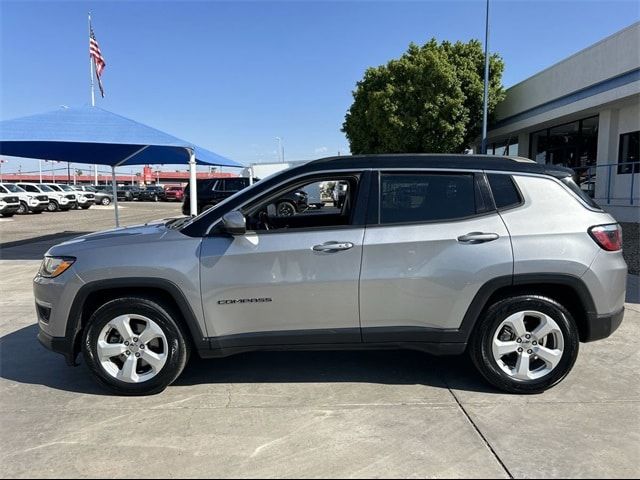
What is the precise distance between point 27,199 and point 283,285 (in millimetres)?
28328

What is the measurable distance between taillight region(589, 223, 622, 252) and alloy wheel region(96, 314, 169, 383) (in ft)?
10.9

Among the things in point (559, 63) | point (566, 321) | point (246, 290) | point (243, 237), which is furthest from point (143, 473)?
point (559, 63)

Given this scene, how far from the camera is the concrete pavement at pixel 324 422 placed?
2.85 metres

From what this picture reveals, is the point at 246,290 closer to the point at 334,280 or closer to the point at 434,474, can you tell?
the point at 334,280

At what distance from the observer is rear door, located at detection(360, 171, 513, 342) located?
3562 millimetres

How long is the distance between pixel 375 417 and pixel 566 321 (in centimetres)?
160

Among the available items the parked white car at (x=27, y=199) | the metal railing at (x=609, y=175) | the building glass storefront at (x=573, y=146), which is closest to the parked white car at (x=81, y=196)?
the parked white car at (x=27, y=199)

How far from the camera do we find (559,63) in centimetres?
1856

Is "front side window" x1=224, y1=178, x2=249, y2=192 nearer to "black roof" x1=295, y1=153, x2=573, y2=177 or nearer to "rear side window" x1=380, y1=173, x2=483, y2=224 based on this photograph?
"black roof" x1=295, y1=153, x2=573, y2=177

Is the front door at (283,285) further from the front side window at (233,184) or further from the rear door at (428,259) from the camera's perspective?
the front side window at (233,184)

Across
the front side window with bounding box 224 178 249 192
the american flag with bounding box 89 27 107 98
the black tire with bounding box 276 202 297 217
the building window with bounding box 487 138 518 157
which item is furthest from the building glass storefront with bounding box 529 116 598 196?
the american flag with bounding box 89 27 107 98

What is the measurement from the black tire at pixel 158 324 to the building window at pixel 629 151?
15868 millimetres

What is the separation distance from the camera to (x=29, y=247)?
13016 millimetres

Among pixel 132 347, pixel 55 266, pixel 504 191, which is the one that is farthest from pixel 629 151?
pixel 55 266
